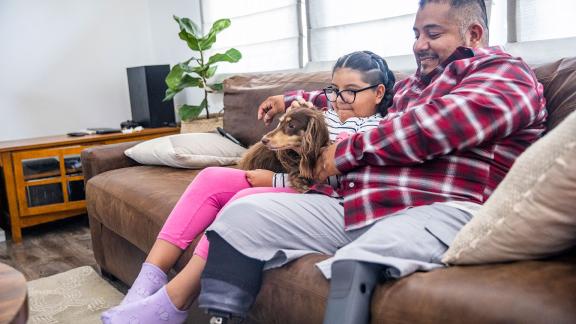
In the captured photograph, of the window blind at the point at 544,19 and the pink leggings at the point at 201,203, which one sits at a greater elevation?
the window blind at the point at 544,19

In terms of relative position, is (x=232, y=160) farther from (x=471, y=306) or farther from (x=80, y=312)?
(x=471, y=306)

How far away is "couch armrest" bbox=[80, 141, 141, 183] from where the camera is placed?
2576mm

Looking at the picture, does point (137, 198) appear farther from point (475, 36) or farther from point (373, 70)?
point (475, 36)

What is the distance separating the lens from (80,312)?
2115 mm

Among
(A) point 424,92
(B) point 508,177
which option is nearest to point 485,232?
(B) point 508,177

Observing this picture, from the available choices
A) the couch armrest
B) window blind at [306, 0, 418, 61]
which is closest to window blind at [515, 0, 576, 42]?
window blind at [306, 0, 418, 61]

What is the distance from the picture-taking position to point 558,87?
141 cm

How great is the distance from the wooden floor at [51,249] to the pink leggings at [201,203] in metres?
1.30

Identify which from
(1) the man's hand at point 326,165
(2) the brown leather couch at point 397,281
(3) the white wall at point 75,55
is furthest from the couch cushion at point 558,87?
(3) the white wall at point 75,55

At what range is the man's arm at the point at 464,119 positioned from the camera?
1.22 meters

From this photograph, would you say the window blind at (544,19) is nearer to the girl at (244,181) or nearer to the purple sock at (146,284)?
the girl at (244,181)

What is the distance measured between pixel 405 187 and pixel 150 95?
2.84 meters

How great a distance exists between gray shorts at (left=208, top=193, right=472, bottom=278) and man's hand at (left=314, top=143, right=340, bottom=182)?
2.3 inches

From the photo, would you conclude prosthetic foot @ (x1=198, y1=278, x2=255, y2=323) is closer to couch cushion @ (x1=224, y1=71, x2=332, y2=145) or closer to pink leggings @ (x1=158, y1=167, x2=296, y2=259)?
pink leggings @ (x1=158, y1=167, x2=296, y2=259)
